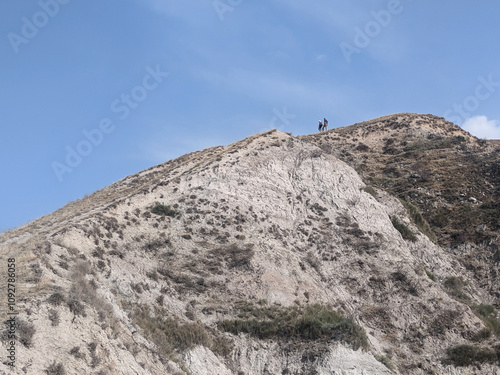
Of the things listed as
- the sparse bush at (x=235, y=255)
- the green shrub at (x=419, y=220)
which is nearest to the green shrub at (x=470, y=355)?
the green shrub at (x=419, y=220)

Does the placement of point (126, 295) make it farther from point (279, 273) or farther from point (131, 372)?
point (279, 273)

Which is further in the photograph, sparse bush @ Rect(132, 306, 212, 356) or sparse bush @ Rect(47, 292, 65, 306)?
sparse bush @ Rect(132, 306, 212, 356)

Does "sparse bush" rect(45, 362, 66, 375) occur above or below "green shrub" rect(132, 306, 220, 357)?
below

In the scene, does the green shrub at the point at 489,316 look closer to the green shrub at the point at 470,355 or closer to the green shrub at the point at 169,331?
the green shrub at the point at 470,355

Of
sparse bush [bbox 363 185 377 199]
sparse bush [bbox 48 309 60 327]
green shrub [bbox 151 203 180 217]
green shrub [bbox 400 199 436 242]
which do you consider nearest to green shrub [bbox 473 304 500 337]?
green shrub [bbox 400 199 436 242]

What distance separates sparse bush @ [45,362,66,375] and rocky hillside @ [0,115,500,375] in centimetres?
5

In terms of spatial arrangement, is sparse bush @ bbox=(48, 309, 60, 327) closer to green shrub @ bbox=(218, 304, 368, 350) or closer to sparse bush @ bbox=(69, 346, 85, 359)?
sparse bush @ bbox=(69, 346, 85, 359)

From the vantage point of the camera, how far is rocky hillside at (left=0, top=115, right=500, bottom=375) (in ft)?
64.4

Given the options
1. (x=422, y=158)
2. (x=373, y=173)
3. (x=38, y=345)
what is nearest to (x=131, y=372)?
(x=38, y=345)

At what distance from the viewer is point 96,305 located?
66.1 ft

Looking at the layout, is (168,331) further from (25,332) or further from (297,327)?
(25,332)

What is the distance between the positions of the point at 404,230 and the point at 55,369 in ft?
88.8

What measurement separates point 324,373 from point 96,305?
11066 mm

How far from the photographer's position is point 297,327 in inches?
1025
